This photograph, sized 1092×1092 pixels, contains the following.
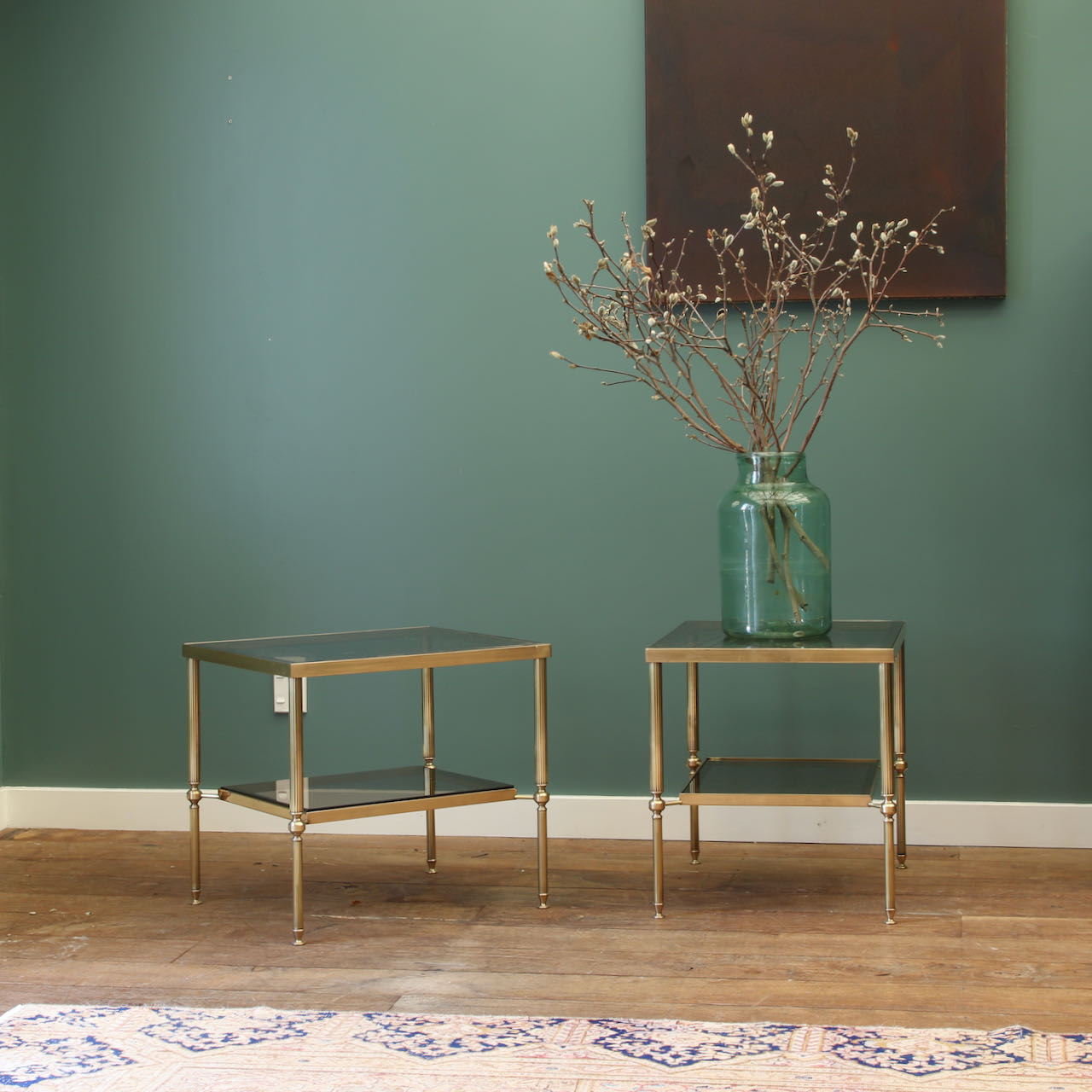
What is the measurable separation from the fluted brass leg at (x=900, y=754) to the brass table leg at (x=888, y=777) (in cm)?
35

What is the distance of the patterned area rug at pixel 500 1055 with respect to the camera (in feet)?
5.61

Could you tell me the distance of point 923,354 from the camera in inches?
115

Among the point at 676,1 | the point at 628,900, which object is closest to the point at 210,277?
the point at 676,1

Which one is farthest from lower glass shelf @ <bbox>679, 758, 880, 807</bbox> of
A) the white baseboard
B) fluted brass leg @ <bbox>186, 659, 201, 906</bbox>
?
fluted brass leg @ <bbox>186, 659, 201, 906</bbox>

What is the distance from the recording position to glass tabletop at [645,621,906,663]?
2334 mm

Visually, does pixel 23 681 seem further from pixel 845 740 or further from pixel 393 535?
pixel 845 740

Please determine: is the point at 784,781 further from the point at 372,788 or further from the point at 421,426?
the point at 421,426

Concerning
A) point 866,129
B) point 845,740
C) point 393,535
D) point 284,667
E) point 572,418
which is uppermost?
point 866,129

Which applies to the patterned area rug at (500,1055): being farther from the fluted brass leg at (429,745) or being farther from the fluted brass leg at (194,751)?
the fluted brass leg at (429,745)

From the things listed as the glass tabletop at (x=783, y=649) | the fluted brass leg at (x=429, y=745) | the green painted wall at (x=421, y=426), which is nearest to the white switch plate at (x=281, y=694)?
the green painted wall at (x=421, y=426)

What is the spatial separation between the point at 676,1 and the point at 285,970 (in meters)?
2.24

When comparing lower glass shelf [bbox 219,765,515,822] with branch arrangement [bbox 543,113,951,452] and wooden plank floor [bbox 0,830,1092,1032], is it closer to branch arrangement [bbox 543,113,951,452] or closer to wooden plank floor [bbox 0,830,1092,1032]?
wooden plank floor [bbox 0,830,1092,1032]

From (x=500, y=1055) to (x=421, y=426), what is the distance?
166 cm

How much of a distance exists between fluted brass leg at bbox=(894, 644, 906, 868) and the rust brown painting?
86cm
